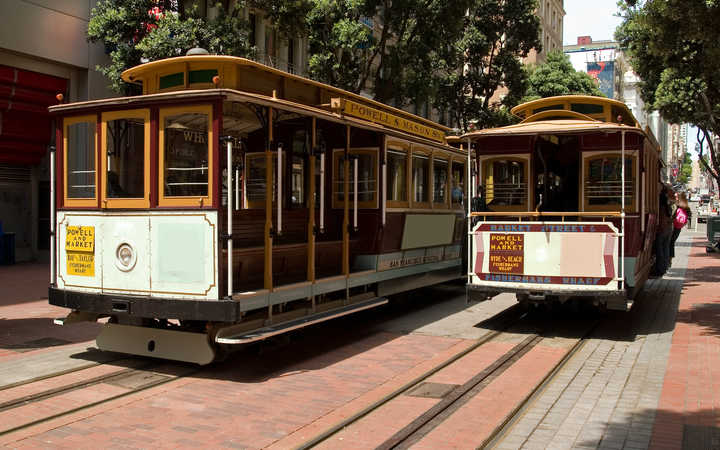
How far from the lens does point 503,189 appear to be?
38.5 ft

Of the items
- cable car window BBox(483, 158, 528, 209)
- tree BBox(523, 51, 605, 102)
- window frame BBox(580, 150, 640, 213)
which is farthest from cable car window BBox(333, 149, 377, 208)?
tree BBox(523, 51, 605, 102)

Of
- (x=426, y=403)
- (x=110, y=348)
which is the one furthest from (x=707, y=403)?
(x=110, y=348)

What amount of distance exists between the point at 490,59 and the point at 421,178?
2269 centimetres

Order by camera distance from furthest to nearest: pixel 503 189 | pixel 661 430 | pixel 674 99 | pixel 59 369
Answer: pixel 674 99, pixel 503 189, pixel 59 369, pixel 661 430

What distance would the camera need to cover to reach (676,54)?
54.2ft

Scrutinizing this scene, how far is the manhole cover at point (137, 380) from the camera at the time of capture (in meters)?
7.13

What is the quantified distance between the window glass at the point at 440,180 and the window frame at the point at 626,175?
2892mm

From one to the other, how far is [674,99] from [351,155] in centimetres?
1965

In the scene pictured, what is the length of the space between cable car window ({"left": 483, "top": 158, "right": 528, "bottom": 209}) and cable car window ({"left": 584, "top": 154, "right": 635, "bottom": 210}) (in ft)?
3.54

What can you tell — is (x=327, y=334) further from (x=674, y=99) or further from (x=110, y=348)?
(x=674, y=99)

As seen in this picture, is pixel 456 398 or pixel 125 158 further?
pixel 125 158

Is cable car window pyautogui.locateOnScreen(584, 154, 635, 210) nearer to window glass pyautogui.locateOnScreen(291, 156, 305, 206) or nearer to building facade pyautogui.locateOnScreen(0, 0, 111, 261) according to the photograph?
window glass pyautogui.locateOnScreen(291, 156, 305, 206)

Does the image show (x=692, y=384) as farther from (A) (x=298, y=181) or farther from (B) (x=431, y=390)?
(A) (x=298, y=181)

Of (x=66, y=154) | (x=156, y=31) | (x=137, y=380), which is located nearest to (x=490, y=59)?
(x=156, y=31)
